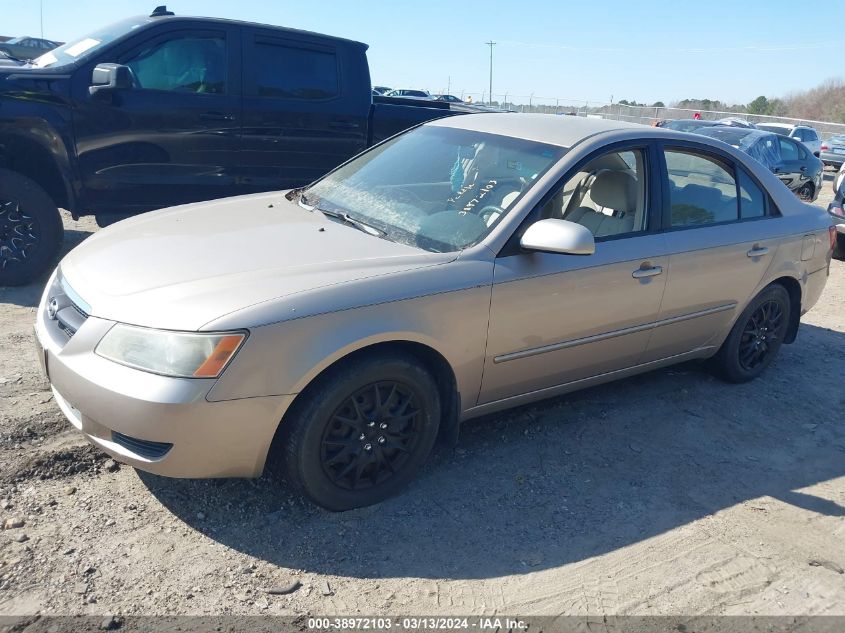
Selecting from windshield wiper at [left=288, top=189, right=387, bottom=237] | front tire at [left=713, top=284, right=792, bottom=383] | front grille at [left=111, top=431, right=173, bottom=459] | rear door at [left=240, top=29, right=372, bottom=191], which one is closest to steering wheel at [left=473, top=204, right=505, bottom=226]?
windshield wiper at [left=288, top=189, right=387, bottom=237]

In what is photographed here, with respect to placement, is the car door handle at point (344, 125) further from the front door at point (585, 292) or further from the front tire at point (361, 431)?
the front tire at point (361, 431)

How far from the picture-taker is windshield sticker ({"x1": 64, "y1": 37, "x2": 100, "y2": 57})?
602 centimetres

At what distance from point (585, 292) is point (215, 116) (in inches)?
156

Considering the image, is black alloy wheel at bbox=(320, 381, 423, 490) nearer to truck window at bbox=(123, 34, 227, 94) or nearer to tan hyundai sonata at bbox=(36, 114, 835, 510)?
tan hyundai sonata at bbox=(36, 114, 835, 510)

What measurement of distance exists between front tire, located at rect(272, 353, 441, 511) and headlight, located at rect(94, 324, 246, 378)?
1.32 ft

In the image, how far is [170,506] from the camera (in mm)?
3141

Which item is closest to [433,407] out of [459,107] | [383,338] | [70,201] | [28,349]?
[383,338]

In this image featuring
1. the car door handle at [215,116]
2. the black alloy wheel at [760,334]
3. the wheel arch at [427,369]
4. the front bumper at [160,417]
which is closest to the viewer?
the front bumper at [160,417]

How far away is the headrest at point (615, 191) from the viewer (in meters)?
4.11

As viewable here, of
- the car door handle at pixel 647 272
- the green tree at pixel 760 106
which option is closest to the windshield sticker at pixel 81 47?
the car door handle at pixel 647 272

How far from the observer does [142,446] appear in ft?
9.21

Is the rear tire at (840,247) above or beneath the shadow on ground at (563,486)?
above

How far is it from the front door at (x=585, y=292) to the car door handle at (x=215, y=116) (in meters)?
3.55

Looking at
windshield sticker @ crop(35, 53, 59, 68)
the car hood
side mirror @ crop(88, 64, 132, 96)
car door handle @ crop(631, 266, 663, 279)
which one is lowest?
car door handle @ crop(631, 266, 663, 279)
